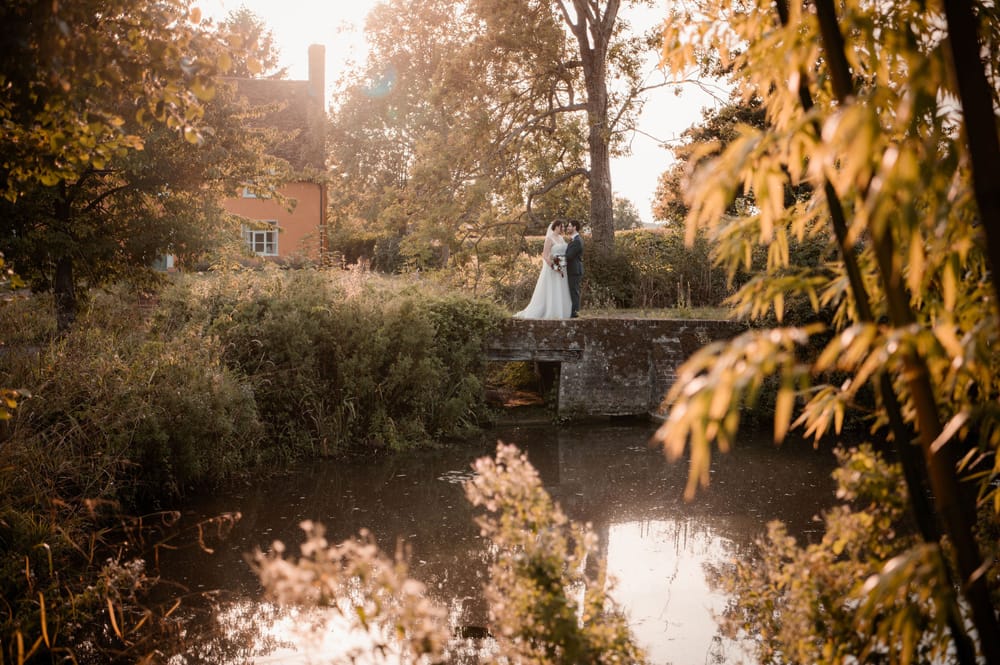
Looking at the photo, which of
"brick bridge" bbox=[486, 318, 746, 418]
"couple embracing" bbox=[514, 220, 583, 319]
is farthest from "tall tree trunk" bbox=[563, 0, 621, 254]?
"brick bridge" bbox=[486, 318, 746, 418]

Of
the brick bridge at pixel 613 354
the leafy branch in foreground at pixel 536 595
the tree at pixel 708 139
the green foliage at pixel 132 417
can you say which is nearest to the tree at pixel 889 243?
the leafy branch in foreground at pixel 536 595

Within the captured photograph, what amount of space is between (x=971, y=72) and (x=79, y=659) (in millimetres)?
4962

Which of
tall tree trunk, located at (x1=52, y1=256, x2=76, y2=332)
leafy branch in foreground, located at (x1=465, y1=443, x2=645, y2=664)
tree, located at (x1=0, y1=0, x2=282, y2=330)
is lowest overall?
leafy branch in foreground, located at (x1=465, y1=443, x2=645, y2=664)

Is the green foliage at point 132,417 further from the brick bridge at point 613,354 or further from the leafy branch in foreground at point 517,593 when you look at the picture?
the brick bridge at point 613,354

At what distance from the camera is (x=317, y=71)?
31.8 metres

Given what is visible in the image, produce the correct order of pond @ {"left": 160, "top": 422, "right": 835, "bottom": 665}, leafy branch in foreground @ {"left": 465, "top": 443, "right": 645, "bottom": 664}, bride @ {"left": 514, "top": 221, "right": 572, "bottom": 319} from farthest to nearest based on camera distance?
bride @ {"left": 514, "top": 221, "right": 572, "bottom": 319}, pond @ {"left": 160, "top": 422, "right": 835, "bottom": 665}, leafy branch in foreground @ {"left": 465, "top": 443, "right": 645, "bottom": 664}

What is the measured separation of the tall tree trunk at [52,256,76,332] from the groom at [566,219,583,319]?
7.57 metres

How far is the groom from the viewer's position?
14.4 metres

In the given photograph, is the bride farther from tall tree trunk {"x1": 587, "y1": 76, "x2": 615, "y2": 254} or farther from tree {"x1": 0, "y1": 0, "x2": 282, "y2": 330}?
tree {"x1": 0, "y1": 0, "x2": 282, "y2": 330}

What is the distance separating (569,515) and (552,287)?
23.8 ft

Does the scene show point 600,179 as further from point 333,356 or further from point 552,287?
point 333,356

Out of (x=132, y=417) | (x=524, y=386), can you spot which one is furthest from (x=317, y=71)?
(x=132, y=417)

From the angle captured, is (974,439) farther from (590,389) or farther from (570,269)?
(570,269)

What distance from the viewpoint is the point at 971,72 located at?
1.81m
